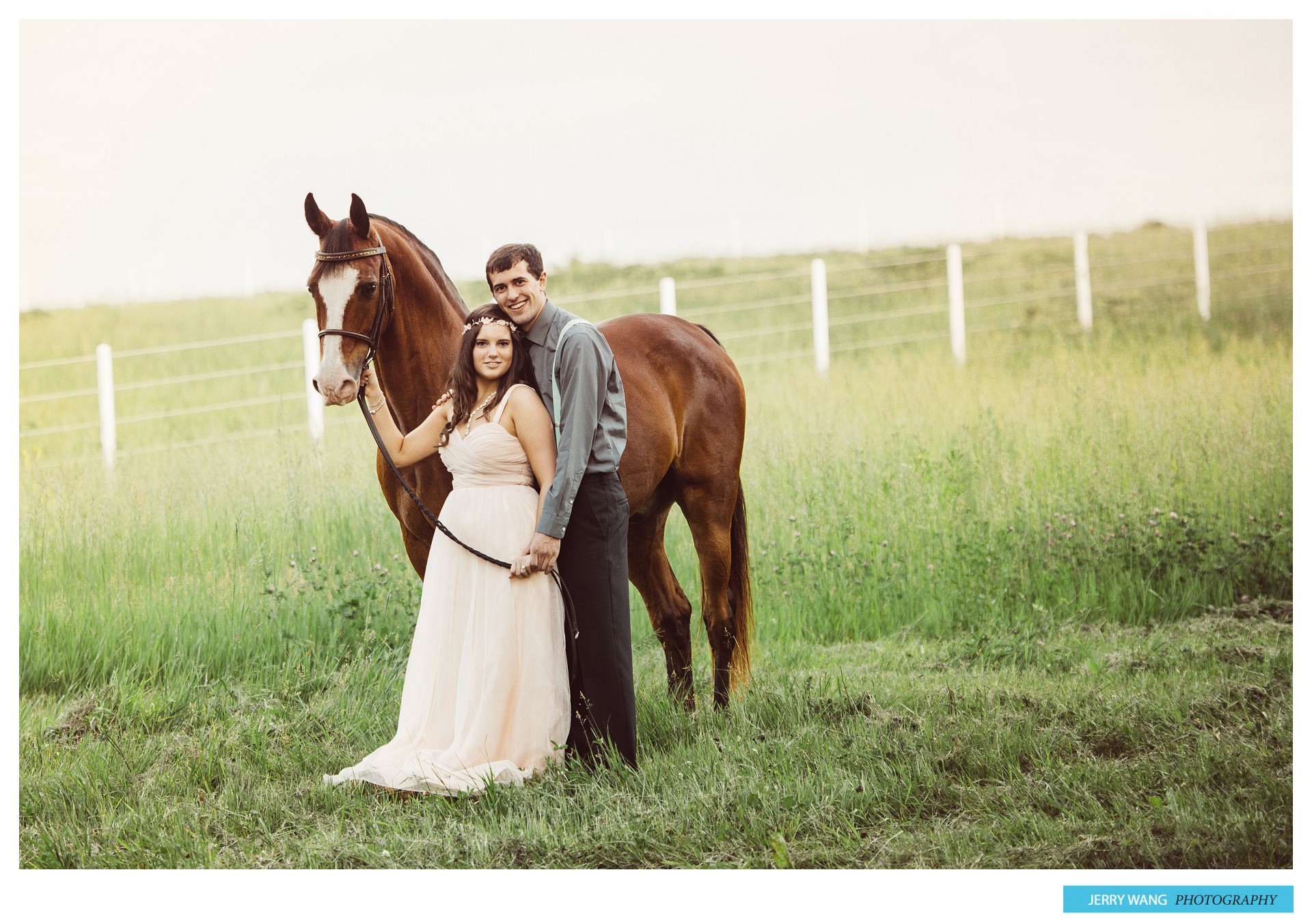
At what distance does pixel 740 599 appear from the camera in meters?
4.05

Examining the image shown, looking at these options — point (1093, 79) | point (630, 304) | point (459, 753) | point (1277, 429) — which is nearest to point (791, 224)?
point (630, 304)

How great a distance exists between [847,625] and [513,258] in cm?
291

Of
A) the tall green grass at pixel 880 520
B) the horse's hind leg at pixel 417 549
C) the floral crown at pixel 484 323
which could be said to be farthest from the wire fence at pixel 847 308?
the floral crown at pixel 484 323

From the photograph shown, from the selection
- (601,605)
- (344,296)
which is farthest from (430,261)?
(601,605)

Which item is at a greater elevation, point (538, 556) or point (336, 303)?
point (336, 303)

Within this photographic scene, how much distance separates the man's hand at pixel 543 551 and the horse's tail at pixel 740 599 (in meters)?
1.24

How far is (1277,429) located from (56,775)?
20.1 ft

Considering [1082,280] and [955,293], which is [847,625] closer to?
[1082,280]

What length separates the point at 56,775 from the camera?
11.3ft

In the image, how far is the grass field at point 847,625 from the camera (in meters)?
2.91

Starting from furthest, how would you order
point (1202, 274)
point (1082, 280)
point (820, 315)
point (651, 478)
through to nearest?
point (820, 315) < point (1082, 280) < point (1202, 274) < point (651, 478)
